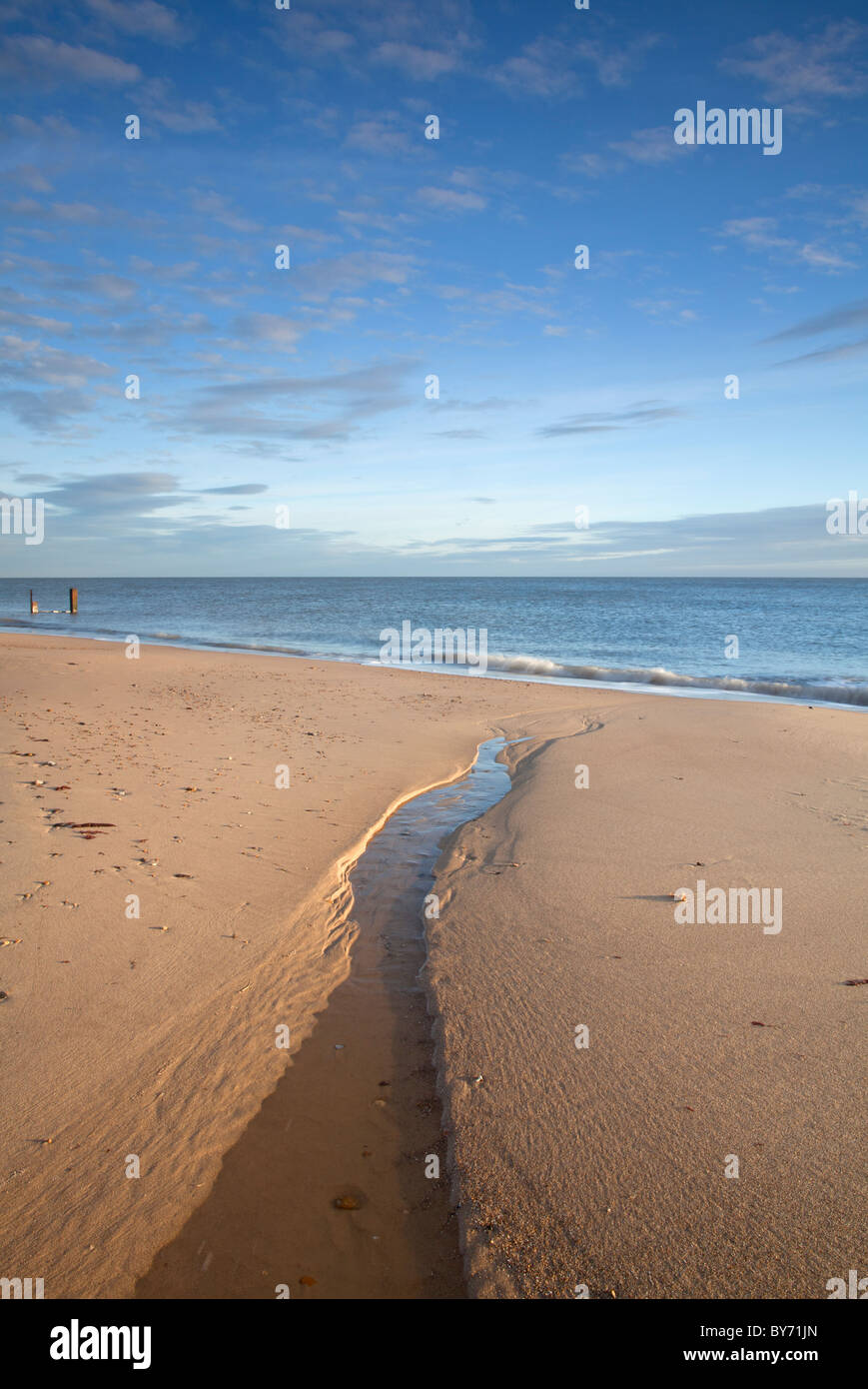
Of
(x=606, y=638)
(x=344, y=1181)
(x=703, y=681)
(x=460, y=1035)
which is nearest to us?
(x=344, y=1181)

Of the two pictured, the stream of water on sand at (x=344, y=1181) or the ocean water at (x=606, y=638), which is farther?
the ocean water at (x=606, y=638)

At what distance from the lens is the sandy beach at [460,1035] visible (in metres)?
2.97

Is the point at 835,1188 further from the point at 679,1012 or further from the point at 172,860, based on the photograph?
the point at 172,860

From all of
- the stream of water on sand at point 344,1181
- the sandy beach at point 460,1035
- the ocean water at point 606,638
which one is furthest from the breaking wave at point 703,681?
the stream of water on sand at point 344,1181

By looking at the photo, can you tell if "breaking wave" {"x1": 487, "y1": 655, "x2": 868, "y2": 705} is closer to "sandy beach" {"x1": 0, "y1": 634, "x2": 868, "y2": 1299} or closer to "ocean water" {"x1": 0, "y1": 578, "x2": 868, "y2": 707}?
"ocean water" {"x1": 0, "y1": 578, "x2": 868, "y2": 707}

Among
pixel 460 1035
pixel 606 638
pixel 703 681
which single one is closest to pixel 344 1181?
pixel 460 1035

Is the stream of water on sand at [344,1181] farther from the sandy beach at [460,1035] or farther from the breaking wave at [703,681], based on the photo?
the breaking wave at [703,681]

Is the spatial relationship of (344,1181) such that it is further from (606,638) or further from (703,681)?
(606,638)

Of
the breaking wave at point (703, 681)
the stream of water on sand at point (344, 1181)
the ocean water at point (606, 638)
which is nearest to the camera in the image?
the stream of water on sand at point (344, 1181)

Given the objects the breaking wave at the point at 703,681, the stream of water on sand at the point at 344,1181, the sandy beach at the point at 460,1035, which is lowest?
the stream of water on sand at the point at 344,1181

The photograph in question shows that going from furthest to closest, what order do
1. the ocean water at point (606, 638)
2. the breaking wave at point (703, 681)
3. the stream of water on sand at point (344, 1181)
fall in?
the ocean water at point (606, 638) → the breaking wave at point (703, 681) → the stream of water on sand at point (344, 1181)

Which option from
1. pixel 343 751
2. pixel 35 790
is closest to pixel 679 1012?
pixel 35 790

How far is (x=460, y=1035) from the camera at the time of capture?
440 centimetres
